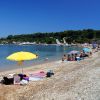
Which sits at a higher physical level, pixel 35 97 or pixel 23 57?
pixel 23 57

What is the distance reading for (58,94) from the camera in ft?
41.0

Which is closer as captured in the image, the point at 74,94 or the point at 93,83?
the point at 74,94

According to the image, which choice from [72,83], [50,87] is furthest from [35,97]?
[72,83]

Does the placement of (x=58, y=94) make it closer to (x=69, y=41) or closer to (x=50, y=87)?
(x=50, y=87)

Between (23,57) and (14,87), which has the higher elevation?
(23,57)

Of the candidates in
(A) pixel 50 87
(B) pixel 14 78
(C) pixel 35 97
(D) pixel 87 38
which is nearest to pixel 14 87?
(B) pixel 14 78

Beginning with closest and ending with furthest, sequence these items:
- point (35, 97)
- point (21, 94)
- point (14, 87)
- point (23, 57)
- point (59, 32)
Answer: point (35, 97) → point (21, 94) → point (14, 87) → point (23, 57) → point (59, 32)

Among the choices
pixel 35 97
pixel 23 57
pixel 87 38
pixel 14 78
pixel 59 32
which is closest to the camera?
pixel 35 97

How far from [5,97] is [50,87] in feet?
7.73

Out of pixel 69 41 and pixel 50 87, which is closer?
pixel 50 87

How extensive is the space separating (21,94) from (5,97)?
742mm

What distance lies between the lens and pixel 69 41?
17538cm

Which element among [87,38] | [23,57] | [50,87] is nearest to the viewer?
[50,87]

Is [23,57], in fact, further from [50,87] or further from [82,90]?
[82,90]
